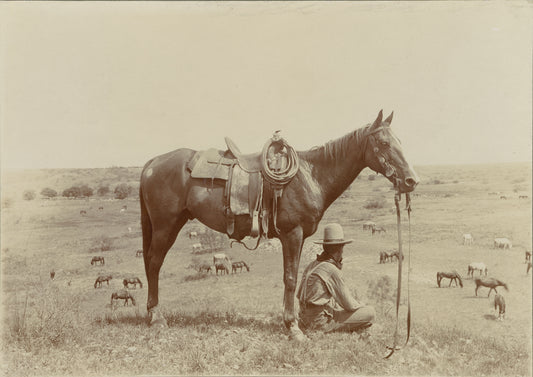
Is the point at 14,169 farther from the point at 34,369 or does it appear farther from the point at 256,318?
the point at 256,318

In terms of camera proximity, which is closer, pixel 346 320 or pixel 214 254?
pixel 346 320

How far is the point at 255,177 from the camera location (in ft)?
20.1

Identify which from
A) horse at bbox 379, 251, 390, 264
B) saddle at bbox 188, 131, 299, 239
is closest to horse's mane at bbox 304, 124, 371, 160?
saddle at bbox 188, 131, 299, 239

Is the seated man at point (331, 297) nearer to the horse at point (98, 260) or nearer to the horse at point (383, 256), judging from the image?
the horse at point (383, 256)

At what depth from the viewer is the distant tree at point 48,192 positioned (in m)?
9.41

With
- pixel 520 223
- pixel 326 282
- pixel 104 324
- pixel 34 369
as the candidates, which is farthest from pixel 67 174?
pixel 520 223

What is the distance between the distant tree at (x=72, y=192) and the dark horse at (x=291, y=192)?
389 centimetres

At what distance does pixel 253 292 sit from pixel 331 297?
3.54 metres

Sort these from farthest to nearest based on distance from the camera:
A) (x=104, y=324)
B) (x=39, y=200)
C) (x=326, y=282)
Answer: (x=39, y=200)
(x=104, y=324)
(x=326, y=282)

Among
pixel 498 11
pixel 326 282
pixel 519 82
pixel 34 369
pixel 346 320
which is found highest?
pixel 498 11

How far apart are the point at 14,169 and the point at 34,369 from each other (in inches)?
152

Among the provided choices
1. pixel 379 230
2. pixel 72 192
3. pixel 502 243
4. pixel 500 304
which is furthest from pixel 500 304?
pixel 72 192

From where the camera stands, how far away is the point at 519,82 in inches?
298

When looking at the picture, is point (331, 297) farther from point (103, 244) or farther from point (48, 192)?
point (48, 192)
